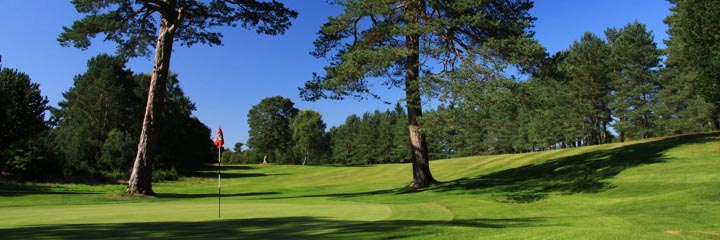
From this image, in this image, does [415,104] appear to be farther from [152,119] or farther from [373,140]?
[373,140]

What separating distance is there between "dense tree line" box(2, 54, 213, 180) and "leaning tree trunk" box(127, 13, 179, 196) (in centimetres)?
1342

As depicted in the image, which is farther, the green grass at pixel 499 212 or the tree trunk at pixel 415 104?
the tree trunk at pixel 415 104

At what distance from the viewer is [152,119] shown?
21234 millimetres

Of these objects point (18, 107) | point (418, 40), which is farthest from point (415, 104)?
point (18, 107)

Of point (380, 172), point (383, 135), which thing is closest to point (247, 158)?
point (383, 135)

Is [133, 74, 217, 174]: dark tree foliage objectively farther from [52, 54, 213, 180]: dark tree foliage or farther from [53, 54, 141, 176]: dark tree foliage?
[53, 54, 141, 176]: dark tree foliage

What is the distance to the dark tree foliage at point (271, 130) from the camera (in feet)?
301

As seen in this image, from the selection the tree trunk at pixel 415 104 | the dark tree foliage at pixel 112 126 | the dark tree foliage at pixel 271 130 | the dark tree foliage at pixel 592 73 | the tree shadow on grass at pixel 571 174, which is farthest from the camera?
the dark tree foliage at pixel 271 130

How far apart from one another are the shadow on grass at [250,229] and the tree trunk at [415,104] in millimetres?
10662

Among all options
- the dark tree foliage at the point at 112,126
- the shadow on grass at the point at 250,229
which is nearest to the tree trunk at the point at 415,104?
the shadow on grass at the point at 250,229

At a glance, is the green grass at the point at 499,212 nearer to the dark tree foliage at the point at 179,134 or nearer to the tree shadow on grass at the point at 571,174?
the tree shadow on grass at the point at 571,174

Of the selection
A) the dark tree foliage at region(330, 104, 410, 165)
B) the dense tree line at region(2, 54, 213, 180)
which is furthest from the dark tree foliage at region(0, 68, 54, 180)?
the dark tree foliage at region(330, 104, 410, 165)

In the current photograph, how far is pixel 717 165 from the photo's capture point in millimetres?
17391

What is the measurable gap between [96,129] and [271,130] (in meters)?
43.1
